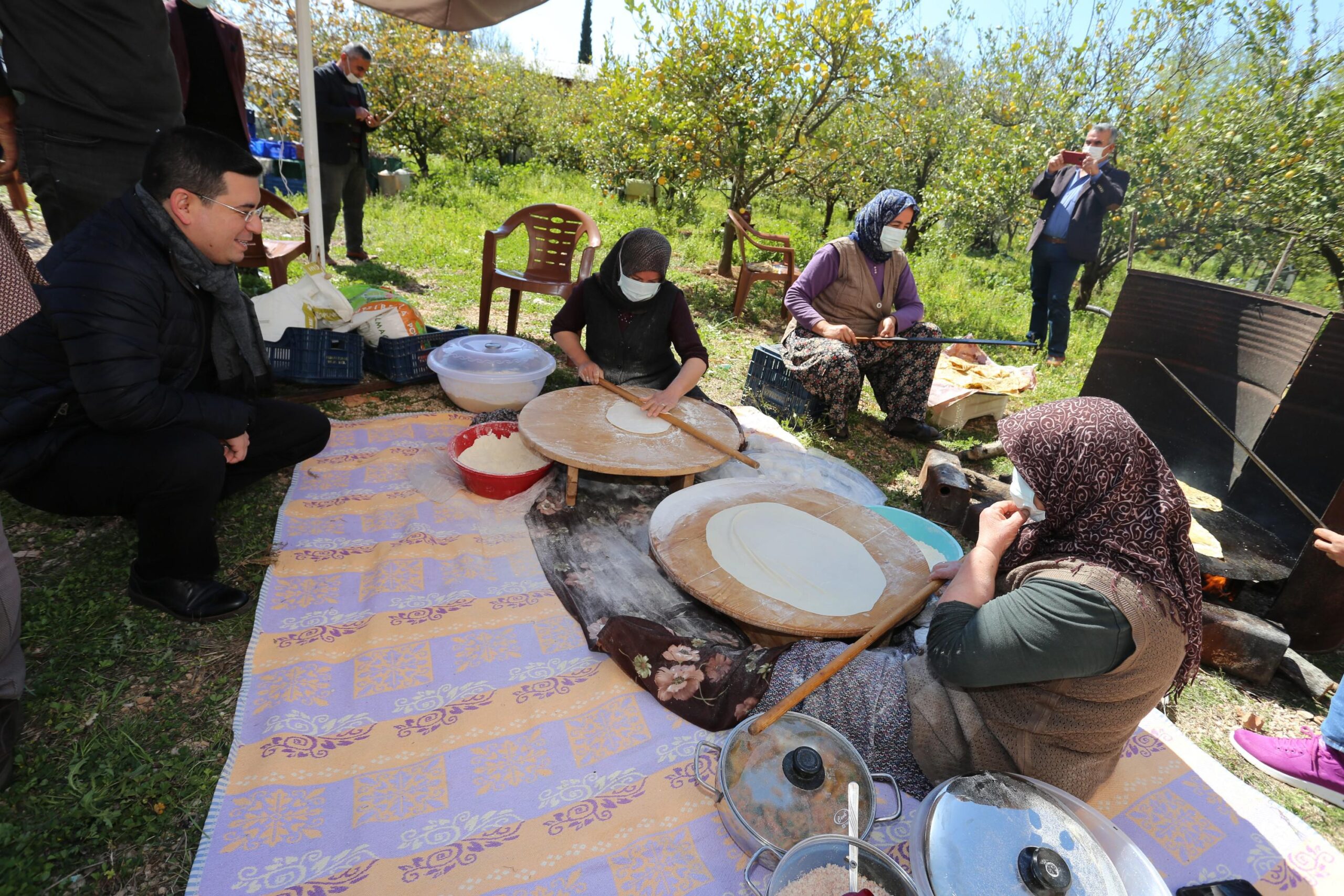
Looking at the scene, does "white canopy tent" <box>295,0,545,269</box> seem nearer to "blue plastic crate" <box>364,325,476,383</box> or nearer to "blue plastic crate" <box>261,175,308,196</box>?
"blue plastic crate" <box>364,325,476,383</box>

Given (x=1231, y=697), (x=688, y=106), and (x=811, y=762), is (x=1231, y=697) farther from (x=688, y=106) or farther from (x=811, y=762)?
(x=688, y=106)

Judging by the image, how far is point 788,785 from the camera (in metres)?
1.43

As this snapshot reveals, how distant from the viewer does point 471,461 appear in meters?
2.84

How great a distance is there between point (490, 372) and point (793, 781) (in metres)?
2.44

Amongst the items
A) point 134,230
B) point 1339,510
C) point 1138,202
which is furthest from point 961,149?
point 134,230

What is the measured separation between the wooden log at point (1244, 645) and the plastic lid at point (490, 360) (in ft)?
9.81

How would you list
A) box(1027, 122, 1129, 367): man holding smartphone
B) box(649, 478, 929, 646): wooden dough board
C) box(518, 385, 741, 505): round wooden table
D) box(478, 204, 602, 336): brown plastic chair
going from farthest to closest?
box(1027, 122, 1129, 367): man holding smartphone < box(478, 204, 602, 336): brown plastic chair < box(518, 385, 741, 505): round wooden table < box(649, 478, 929, 646): wooden dough board

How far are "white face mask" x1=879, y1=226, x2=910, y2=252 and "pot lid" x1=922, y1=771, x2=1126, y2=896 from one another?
3.04 meters

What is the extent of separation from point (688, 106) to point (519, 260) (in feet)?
7.42

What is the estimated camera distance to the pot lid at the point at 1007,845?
116 cm

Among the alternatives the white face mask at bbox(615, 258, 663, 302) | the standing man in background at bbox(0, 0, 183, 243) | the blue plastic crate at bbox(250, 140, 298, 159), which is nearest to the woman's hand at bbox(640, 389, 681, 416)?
the white face mask at bbox(615, 258, 663, 302)

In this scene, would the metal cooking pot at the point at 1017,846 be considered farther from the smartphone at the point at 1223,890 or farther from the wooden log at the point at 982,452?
the wooden log at the point at 982,452

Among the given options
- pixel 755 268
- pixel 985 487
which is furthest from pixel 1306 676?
pixel 755 268

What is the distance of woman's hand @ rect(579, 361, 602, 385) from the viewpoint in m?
3.13
